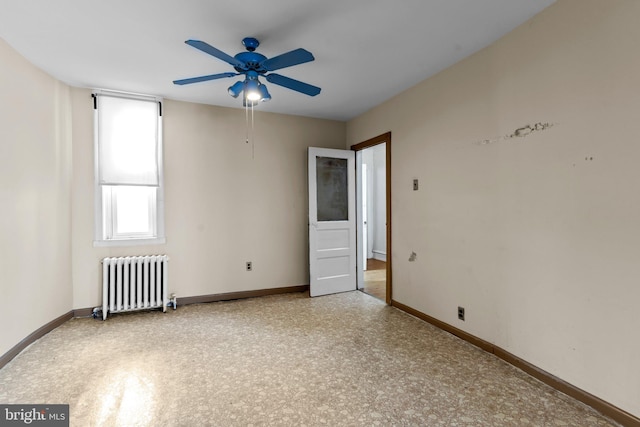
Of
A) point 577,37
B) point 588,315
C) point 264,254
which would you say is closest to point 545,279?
point 588,315

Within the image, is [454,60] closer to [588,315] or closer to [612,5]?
[612,5]

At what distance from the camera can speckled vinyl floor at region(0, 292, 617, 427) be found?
183 centimetres

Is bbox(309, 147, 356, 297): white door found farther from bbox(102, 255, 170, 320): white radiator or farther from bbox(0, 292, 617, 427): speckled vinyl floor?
bbox(102, 255, 170, 320): white radiator

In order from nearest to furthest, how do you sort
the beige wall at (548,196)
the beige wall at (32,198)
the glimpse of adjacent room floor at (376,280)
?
the beige wall at (548,196) < the beige wall at (32,198) < the glimpse of adjacent room floor at (376,280)

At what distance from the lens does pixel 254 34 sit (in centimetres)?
239

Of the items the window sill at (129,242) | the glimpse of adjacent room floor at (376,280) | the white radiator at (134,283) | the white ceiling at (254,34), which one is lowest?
the glimpse of adjacent room floor at (376,280)

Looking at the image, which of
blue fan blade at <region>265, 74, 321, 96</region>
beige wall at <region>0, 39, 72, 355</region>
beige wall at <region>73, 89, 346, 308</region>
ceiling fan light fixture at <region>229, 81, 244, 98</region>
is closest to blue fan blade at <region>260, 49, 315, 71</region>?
blue fan blade at <region>265, 74, 321, 96</region>

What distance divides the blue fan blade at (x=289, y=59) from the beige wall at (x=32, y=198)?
219cm

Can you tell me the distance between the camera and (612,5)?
5.83ft

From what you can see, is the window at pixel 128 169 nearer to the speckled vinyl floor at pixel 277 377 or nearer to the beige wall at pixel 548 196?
the speckled vinyl floor at pixel 277 377

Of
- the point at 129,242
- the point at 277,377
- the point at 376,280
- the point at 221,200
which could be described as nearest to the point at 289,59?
the point at 277,377

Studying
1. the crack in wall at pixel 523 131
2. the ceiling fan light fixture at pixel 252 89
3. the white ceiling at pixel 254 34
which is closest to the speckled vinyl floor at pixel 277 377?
the crack in wall at pixel 523 131

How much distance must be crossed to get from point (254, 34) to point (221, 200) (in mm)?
2269

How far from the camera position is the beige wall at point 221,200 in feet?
11.6
